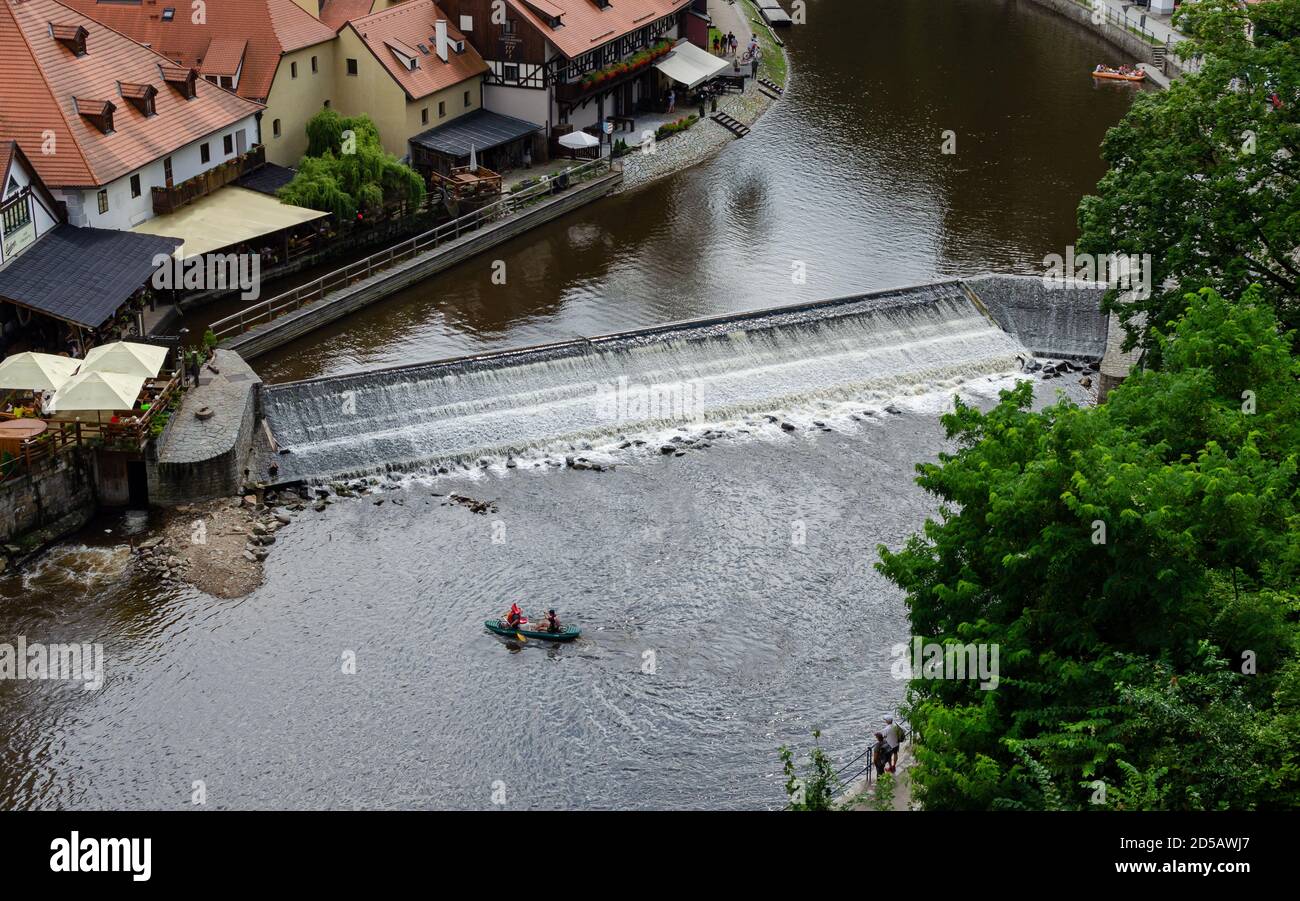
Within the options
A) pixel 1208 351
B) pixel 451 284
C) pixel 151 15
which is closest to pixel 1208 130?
pixel 1208 351

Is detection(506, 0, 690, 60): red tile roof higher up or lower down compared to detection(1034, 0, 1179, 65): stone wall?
lower down

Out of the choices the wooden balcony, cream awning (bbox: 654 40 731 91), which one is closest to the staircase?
cream awning (bbox: 654 40 731 91)

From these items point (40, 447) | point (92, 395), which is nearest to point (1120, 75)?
point (92, 395)

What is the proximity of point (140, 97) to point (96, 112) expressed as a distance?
304 cm

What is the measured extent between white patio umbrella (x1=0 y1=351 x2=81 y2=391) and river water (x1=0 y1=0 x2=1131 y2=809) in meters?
5.24

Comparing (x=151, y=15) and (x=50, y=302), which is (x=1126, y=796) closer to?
(x=50, y=302)

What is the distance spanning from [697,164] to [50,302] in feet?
135

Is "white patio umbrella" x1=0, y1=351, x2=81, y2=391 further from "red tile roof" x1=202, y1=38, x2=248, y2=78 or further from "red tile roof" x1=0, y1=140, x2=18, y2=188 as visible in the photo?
"red tile roof" x1=202, y1=38, x2=248, y2=78

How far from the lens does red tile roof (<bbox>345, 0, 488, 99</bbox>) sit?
256 feet

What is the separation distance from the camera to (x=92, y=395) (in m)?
50.1

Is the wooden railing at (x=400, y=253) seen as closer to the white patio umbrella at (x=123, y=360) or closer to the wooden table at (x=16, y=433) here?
the white patio umbrella at (x=123, y=360)

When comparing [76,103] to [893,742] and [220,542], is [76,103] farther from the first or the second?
[893,742]

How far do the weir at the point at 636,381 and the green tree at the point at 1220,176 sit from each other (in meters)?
14.3

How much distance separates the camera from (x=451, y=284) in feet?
229
